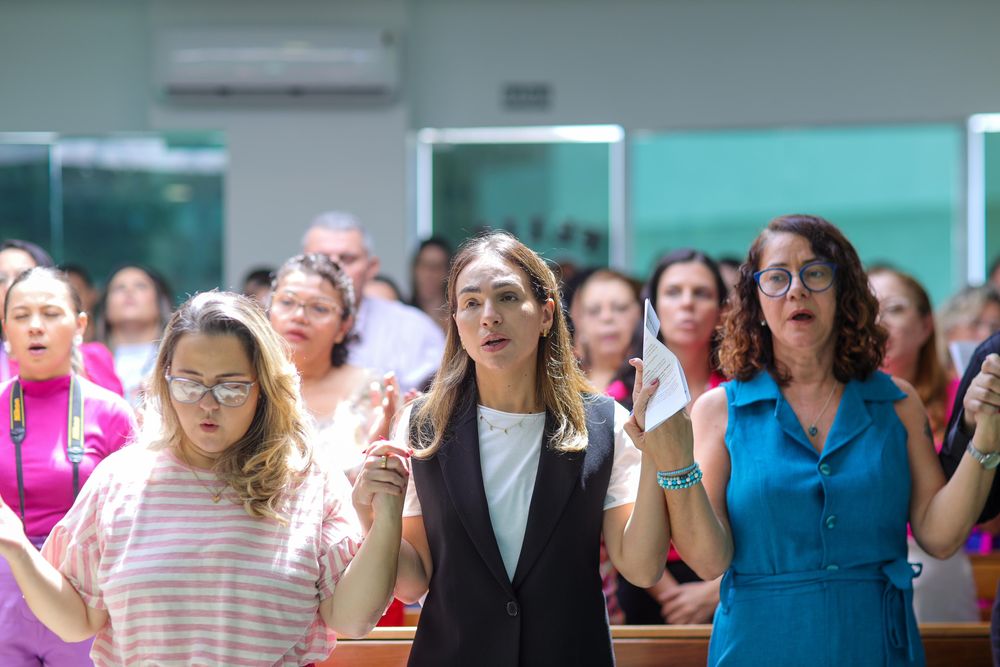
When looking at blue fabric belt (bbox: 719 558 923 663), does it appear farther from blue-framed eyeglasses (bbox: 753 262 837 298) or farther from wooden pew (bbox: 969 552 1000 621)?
wooden pew (bbox: 969 552 1000 621)

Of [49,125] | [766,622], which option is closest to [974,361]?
[766,622]

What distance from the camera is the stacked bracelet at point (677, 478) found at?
2197 millimetres

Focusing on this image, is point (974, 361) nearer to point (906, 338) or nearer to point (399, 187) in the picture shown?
point (906, 338)

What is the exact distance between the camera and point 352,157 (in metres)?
7.35

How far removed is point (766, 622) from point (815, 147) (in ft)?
19.5

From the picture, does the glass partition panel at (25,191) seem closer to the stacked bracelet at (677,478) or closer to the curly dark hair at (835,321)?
the curly dark hair at (835,321)

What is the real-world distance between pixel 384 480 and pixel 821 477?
897 mm

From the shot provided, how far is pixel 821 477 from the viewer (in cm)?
237

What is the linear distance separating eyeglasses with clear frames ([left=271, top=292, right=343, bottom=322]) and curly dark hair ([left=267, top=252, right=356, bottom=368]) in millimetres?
71

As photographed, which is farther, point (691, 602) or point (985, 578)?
point (985, 578)

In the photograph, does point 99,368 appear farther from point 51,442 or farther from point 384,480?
point 384,480

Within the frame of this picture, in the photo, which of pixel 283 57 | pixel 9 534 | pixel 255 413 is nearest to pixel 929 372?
pixel 255 413

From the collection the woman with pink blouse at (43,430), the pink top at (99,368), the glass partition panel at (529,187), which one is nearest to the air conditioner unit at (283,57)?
the glass partition panel at (529,187)

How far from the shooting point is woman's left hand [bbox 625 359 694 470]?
2186mm
